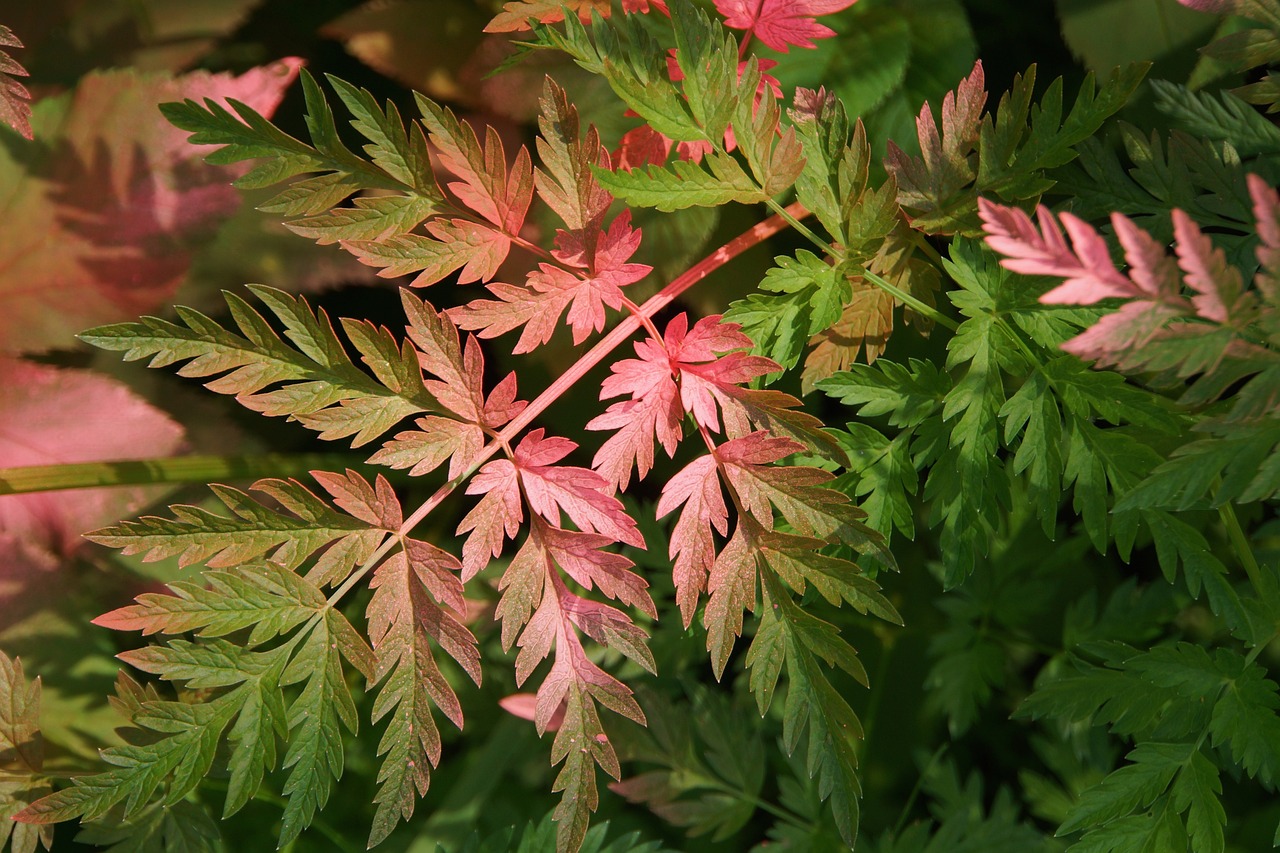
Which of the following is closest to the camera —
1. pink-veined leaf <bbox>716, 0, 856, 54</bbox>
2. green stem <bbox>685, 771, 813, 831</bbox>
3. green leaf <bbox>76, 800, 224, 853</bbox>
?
pink-veined leaf <bbox>716, 0, 856, 54</bbox>

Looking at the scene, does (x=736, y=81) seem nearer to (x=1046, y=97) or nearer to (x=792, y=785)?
(x=1046, y=97)

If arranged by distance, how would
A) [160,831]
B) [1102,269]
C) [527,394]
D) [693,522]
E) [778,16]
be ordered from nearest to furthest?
[1102,269]
[693,522]
[778,16]
[160,831]
[527,394]

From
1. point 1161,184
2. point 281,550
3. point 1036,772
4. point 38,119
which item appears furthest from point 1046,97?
point 38,119

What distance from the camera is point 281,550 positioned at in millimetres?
854

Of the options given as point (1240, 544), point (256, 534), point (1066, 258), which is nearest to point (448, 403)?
point (256, 534)

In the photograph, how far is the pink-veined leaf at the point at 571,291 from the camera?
85 centimetres

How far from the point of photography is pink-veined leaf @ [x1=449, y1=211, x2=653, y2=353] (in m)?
0.85

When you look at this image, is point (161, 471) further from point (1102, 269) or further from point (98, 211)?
point (1102, 269)

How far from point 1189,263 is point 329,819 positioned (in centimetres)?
133

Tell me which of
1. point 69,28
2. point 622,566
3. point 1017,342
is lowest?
point 622,566

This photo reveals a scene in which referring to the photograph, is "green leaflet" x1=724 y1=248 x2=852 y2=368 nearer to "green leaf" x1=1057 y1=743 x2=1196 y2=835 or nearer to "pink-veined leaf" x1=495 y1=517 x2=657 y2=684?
"pink-veined leaf" x1=495 y1=517 x2=657 y2=684

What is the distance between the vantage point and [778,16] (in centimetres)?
94

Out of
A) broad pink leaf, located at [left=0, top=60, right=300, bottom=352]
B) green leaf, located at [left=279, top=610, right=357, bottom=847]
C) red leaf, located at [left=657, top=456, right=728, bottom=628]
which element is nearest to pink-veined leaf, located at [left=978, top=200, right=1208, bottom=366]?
red leaf, located at [left=657, top=456, right=728, bottom=628]

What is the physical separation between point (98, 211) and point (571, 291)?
0.82 metres
